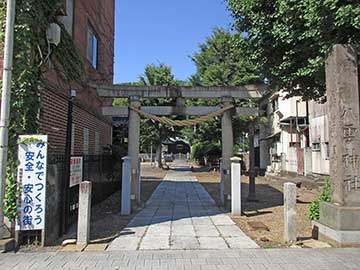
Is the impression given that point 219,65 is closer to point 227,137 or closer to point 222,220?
point 227,137

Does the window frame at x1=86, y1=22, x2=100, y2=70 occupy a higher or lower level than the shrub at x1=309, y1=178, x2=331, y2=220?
higher

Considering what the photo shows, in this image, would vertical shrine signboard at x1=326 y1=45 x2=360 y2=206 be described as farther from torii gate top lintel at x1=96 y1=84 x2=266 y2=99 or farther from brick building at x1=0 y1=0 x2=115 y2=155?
brick building at x1=0 y1=0 x2=115 y2=155

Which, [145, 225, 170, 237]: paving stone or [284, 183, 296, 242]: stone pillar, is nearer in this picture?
[284, 183, 296, 242]: stone pillar

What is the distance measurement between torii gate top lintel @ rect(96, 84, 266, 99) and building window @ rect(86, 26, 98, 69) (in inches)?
71.9

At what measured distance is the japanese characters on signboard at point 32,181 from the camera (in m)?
6.50

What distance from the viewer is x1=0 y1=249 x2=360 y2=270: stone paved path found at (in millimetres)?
5449

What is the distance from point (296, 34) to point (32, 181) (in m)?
6.62

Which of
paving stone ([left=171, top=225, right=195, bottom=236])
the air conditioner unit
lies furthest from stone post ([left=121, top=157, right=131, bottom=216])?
the air conditioner unit

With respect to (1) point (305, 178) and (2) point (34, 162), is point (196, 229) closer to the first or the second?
(2) point (34, 162)

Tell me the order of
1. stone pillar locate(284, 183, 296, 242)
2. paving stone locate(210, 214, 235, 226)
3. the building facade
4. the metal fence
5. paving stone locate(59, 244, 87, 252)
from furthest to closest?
the building facade
paving stone locate(210, 214, 235, 226)
the metal fence
stone pillar locate(284, 183, 296, 242)
paving stone locate(59, 244, 87, 252)

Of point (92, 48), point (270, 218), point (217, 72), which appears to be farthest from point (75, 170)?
point (217, 72)

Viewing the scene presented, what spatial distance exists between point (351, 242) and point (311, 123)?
556 inches

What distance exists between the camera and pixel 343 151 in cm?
670

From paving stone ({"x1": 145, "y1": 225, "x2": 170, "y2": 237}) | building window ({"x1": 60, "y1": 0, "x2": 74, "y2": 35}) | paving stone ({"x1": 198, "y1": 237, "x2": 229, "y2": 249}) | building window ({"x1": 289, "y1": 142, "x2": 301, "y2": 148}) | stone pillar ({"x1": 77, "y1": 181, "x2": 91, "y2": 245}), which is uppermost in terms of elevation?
building window ({"x1": 60, "y1": 0, "x2": 74, "y2": 35})
